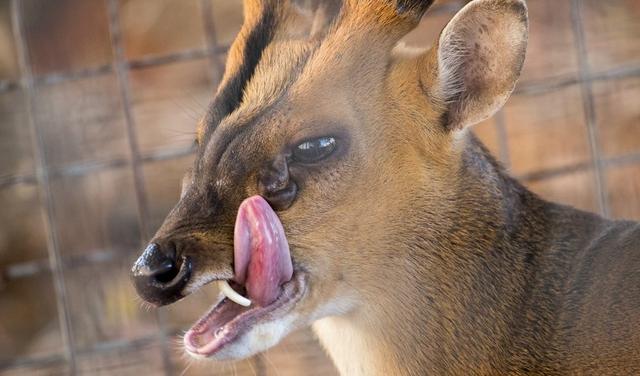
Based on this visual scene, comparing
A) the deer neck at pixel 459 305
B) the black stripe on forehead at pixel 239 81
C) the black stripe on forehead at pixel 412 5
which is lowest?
the deer neck at pixel 459 305

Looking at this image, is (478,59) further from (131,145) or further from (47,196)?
(47,196)

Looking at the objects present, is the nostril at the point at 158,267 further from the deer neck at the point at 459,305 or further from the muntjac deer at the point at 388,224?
the deer neck at the point at 459,305

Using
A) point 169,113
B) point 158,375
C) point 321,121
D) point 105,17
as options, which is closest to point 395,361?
point 321,121

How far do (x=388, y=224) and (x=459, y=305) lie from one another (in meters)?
0.23

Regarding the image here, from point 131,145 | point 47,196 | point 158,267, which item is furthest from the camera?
point 47,196

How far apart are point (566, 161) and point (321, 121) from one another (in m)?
2.57

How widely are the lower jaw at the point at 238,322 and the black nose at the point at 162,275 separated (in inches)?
5.0

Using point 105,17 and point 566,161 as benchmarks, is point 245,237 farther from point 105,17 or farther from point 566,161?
point 105,17

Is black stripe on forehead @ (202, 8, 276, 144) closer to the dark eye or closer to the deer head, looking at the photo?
A: the deer head

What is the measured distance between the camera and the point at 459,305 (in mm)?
2174

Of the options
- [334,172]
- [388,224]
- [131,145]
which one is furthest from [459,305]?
[131,145]

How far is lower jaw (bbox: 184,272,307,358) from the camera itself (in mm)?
1991

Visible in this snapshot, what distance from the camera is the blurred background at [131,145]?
3.93 m

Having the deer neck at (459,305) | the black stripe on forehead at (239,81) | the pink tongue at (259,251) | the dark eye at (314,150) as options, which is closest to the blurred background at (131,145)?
the black stripe on forehead at (239,81)
